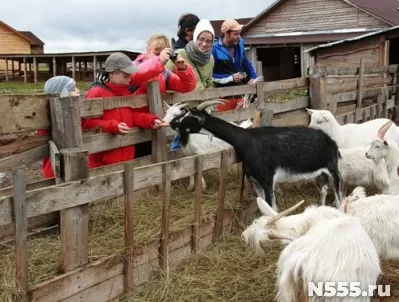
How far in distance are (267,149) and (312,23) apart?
2634 centimetres

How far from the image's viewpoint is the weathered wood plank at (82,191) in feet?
9.73

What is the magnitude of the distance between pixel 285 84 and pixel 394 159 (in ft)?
7.86

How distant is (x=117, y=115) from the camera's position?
488 cm

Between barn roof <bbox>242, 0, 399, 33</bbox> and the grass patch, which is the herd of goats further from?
barn roof <bbox>242, 0, 399, 33</bbox>

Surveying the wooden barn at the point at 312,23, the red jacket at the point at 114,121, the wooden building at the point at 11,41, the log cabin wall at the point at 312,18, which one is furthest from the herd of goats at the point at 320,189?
the wooden building at the point at 11,41

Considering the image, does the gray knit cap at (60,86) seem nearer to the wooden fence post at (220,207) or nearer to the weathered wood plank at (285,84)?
the wooden fence post at (220,207)

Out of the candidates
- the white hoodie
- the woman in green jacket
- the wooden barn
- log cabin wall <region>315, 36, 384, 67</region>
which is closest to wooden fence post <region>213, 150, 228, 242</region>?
the woman in green jacket

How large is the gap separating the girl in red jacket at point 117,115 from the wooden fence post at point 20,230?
1763mm

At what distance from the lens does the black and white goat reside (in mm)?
5105

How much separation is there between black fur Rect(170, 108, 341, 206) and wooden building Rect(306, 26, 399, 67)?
12.2 meters

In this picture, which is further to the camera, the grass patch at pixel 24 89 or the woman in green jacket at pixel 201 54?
the grass patch at pixel 24 89

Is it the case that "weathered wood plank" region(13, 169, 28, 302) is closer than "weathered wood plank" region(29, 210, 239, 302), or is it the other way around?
"weathered wood plank" region(13, 169, 28, 302)

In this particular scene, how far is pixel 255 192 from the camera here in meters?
5.41

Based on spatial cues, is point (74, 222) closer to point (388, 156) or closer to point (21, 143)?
point (21, 143)
